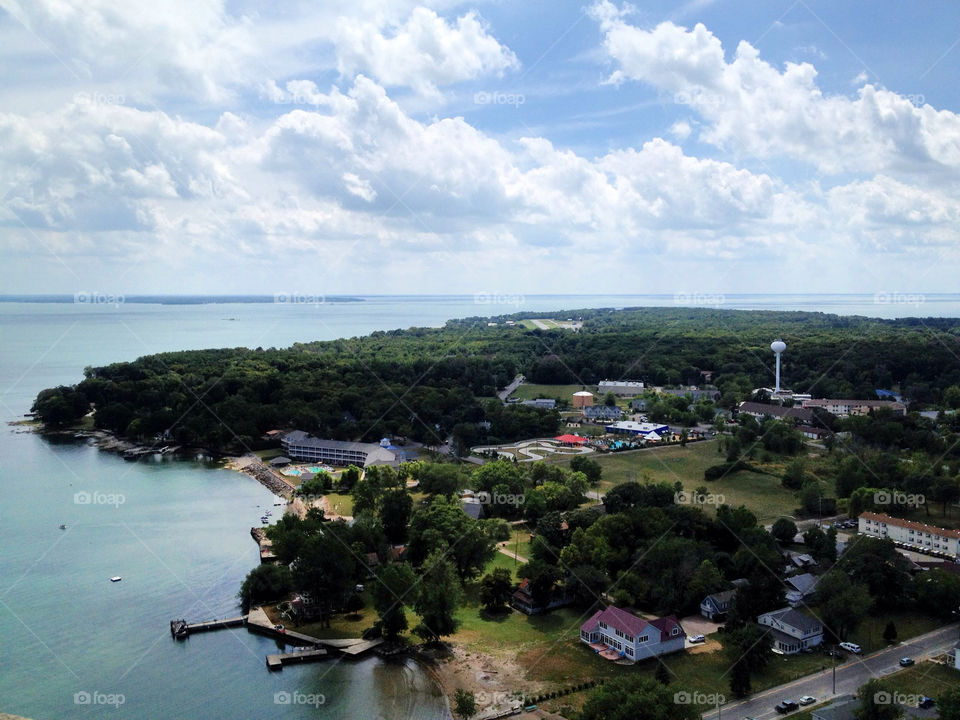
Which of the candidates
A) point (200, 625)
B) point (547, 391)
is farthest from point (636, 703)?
point (547, 391)

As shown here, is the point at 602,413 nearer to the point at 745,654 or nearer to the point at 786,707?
the point at 745,654

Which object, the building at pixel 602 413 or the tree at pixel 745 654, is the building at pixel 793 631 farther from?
the building at pixel 602 413

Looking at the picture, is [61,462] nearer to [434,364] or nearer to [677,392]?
[434,364]

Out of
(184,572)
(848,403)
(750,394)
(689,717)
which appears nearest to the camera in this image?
(689,717)

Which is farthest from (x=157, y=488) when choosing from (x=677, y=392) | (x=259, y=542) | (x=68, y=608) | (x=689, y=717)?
(x=677, y=392)

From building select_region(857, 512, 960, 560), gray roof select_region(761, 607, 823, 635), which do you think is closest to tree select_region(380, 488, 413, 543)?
gray roof select_region(761, 607, 823, 635)
